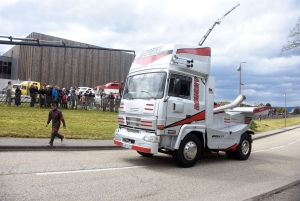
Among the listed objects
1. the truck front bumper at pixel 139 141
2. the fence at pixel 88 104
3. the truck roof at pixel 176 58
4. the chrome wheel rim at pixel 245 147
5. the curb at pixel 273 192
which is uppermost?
the truck roof at pixel 176 58

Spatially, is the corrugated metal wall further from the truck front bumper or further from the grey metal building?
the truck front bumper

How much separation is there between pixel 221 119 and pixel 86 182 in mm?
5403

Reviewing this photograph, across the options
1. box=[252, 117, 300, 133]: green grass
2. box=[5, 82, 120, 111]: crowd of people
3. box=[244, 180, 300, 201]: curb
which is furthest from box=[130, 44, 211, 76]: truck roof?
box=[252, 117, 300, 133]: green grass

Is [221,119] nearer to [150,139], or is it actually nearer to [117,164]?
[150,139]

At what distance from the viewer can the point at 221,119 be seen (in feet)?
31.8

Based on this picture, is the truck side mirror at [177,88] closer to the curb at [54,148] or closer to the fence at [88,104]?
the curb at [54,148]

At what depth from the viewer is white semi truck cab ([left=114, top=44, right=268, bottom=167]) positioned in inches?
302

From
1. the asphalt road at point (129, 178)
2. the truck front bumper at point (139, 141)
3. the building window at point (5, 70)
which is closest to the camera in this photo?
the asphalt road at point (129, 178)

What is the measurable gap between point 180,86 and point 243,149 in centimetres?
411

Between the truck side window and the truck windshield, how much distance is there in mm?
255

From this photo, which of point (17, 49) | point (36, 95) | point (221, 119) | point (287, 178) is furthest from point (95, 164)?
point (17, 49)

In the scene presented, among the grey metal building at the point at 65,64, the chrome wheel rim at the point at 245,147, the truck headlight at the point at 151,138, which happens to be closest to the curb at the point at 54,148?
the truck headlight at the point at 151,138

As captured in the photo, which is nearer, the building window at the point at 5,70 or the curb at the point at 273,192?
the curb at the point at 273,192

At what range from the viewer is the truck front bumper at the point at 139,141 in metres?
7.45
